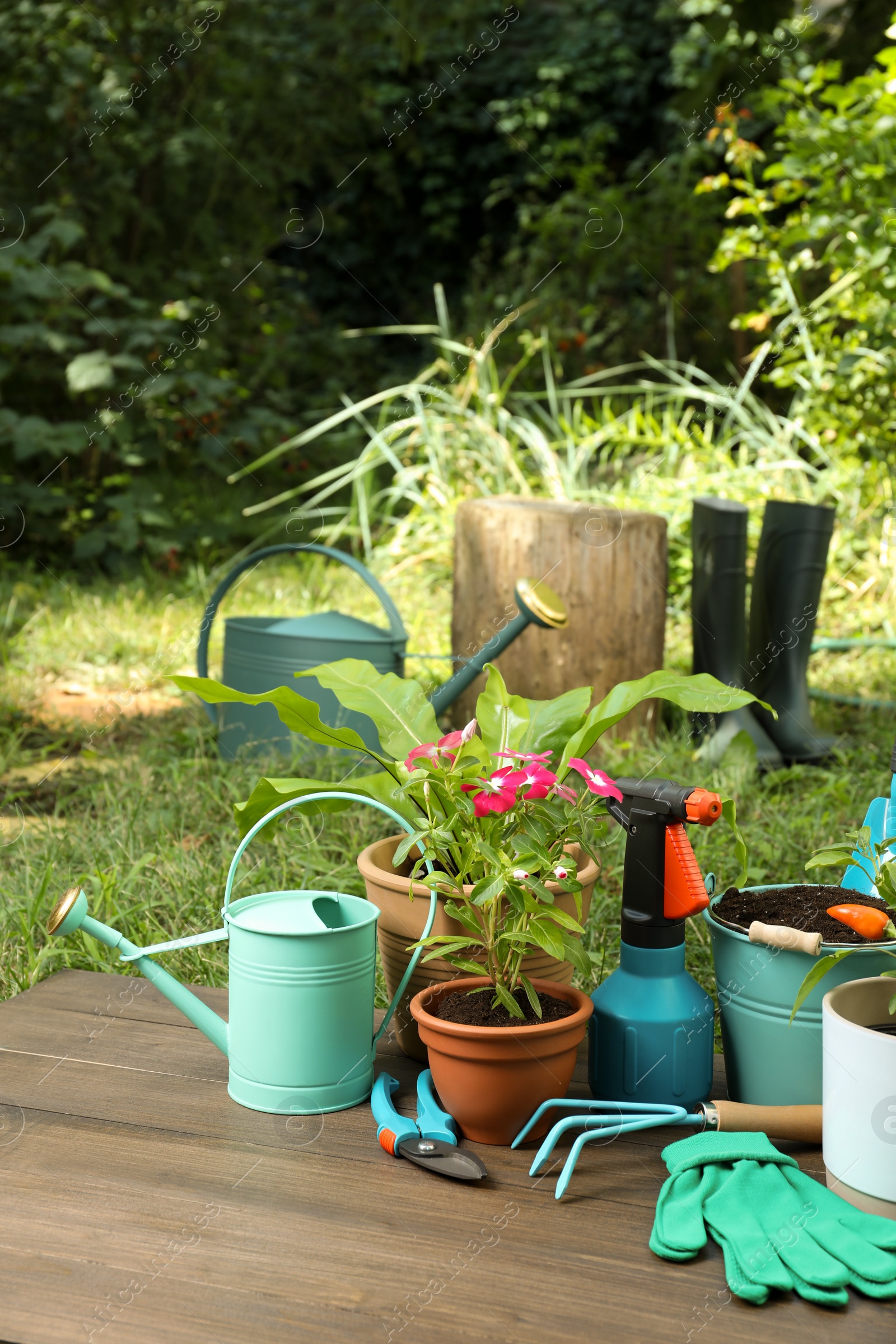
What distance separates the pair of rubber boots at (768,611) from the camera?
2680 millimetres

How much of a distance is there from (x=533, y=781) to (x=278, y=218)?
5.55 metres

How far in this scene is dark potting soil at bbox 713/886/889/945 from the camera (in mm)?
1028

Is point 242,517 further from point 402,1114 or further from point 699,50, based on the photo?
point 699,50

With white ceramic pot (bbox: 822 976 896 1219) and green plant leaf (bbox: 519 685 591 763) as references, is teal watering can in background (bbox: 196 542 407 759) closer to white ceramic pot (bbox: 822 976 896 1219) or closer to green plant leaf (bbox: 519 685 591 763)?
green plant leaf (bbox: 519 685 591 763)

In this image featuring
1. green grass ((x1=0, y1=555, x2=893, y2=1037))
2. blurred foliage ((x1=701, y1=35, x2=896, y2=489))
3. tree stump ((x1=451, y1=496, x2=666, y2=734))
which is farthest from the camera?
blurred foliage ((x1=701, y1=35, x2=896, y2=489))

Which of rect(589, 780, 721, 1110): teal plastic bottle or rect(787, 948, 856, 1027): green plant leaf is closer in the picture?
rect(787, 948, 856, 1027): green plant leaf

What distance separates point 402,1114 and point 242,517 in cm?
390

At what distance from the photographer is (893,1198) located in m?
0.87

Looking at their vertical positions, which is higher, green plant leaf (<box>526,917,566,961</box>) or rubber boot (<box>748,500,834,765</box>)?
rubber boot (<box>748,500,834,765</box>)

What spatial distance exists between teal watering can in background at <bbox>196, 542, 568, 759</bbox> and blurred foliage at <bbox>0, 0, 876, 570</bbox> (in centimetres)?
144

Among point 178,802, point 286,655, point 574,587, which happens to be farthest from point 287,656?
point 574,587

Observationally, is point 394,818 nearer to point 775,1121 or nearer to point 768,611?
point 775,1121

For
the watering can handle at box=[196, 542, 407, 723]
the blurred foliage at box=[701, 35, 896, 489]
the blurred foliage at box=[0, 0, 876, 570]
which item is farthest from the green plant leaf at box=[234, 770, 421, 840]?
the blurred foliage at box=[0, 0, 876, 570]

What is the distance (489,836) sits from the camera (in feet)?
3.43
